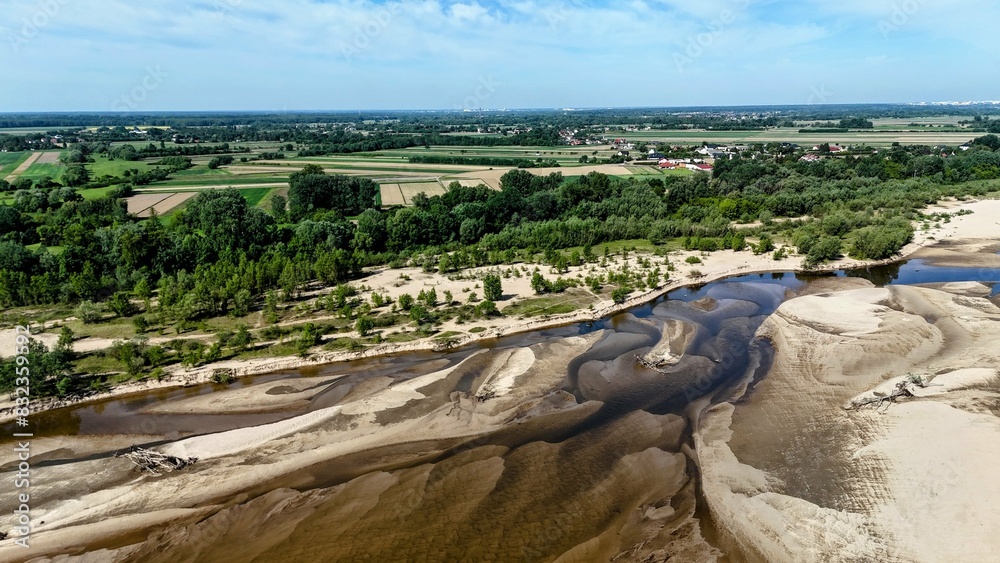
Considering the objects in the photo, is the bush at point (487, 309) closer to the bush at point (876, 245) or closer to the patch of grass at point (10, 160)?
the bush at point (876, 245)

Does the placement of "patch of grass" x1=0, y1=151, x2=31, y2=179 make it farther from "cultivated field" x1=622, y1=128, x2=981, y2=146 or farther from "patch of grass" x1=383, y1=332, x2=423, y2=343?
"cultivated field" x1=622, y1=128, x2=981, y2=146

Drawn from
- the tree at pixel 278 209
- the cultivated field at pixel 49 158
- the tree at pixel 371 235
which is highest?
the cultivated field at pixel 49 158

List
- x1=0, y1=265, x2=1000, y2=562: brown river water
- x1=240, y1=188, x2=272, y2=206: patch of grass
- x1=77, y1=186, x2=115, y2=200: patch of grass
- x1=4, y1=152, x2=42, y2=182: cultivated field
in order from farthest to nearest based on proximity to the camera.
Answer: x1=4, y1=152, x2=42, y2=182: cultivated field, x1=240, y1=188, x2=272, y2=206: patch of grass, x1=77, y1=186, x2=115, y2=200: patch of grass, x1=0, y1=265, x2=1000, y2=562: brown river water

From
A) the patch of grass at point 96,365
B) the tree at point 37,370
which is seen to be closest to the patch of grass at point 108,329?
the patch of grass at point 96,365

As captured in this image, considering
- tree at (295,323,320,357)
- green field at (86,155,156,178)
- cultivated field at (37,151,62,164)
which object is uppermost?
cultivated field at (37,151,62,164)

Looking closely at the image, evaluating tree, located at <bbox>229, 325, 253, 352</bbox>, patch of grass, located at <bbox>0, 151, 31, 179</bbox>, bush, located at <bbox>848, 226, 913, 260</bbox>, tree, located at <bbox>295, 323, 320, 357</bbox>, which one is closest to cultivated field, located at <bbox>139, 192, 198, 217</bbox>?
patch of grass, located at <bbox>0, 151, 31, 179</bbox>

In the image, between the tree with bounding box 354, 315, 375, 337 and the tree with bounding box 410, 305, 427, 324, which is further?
the tree with bounding box 410, 305, 427, 324

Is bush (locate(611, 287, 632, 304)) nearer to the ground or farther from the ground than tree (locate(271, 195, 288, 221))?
nearer to the ground

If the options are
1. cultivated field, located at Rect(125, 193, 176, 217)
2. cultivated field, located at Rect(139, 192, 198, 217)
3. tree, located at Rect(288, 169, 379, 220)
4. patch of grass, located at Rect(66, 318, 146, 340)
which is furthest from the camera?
cultivated field, located at Rect(125, 193, 176, 217)
